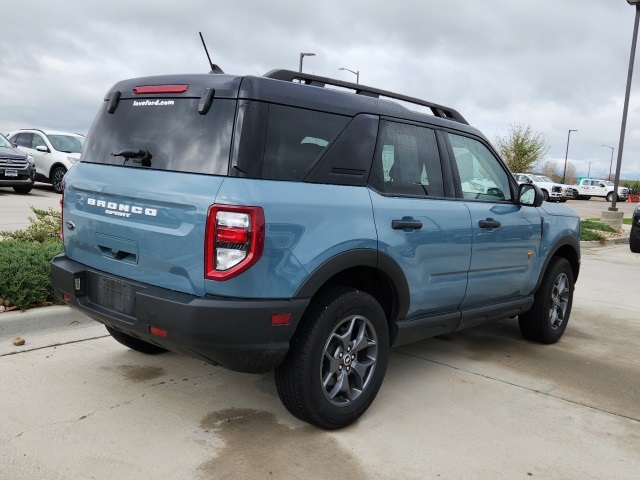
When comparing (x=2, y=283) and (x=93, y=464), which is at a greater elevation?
(x=2, y=283)

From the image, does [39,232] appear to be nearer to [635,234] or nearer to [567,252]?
[567,252]

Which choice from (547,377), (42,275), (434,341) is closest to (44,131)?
(42,275)

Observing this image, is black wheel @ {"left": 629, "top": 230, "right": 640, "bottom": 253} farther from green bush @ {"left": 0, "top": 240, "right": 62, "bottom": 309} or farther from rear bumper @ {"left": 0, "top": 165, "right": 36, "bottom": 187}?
rear bumper @ {"left": 0, "top": 165, "right": 36, "bottom": 187}

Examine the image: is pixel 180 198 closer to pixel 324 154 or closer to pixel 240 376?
pixel 324 154

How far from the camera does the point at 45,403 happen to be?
11.8 feet

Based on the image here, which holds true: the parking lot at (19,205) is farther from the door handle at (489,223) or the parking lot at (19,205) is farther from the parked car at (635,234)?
the parked car at (635,234)

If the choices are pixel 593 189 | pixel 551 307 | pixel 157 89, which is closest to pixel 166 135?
pixel 157 89

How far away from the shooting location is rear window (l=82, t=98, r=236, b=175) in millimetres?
3094

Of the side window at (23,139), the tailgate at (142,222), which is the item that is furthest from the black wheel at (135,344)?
the side window at (23,139)

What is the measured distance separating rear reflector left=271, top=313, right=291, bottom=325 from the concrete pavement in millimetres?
705

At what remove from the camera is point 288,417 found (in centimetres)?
363

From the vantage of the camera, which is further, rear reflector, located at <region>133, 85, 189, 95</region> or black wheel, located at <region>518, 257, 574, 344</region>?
black wheel, located at <region>518, 257, 574, 344</region>

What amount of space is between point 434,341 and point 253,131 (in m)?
3.11

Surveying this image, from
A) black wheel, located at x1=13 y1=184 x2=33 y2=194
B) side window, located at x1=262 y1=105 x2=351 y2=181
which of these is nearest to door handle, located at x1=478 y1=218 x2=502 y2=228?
→ side window, located at x1=262 y1=105 x2=351 y2=181
